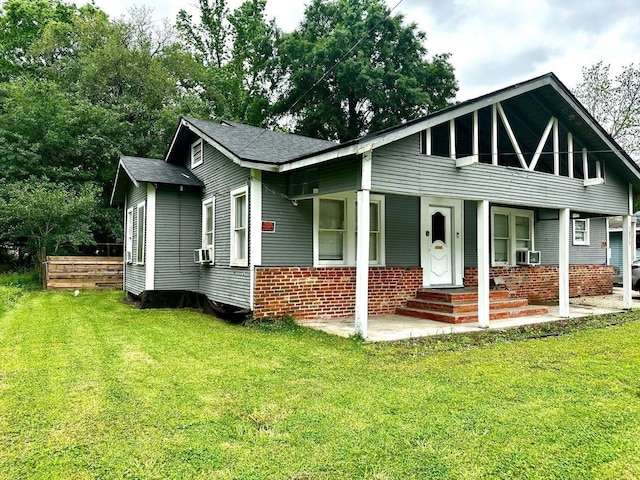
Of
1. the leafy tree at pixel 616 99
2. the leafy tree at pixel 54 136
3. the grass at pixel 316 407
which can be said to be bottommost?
the grass at pixel 316 407

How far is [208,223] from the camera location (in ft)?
34.8

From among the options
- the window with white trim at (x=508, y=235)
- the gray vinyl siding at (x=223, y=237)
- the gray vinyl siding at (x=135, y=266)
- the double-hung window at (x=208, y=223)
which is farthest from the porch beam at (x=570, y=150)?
the gray vinyl siding at (x=135, y=266)

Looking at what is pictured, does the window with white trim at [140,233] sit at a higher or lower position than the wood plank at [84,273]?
higher

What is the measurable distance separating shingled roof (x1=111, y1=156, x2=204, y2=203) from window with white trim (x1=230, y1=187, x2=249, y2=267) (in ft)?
6.82

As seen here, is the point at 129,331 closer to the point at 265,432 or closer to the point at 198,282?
the point at 198,282

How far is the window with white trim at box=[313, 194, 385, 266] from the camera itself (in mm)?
9039

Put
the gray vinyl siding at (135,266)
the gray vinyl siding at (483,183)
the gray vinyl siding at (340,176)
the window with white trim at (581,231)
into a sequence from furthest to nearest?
1. the window with white trim at (581,231)
2. the gray vinyl siding at (135,266)
3. the gray vinyl siding at (483,183)
4. the gray vinyl siding at (340,176)

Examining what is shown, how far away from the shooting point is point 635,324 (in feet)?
27.2

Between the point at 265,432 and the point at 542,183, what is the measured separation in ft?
26.1

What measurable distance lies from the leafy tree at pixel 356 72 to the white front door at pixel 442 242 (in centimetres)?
1452

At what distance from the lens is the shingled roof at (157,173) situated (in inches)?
406

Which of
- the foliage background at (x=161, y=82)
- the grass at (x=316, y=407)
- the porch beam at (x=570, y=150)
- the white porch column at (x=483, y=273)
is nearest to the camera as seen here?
the grass at (x=316, y=407)

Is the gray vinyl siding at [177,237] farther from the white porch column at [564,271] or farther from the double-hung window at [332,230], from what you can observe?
the white porch column at [564,271]

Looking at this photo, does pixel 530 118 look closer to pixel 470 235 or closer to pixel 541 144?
pixel 541 144
